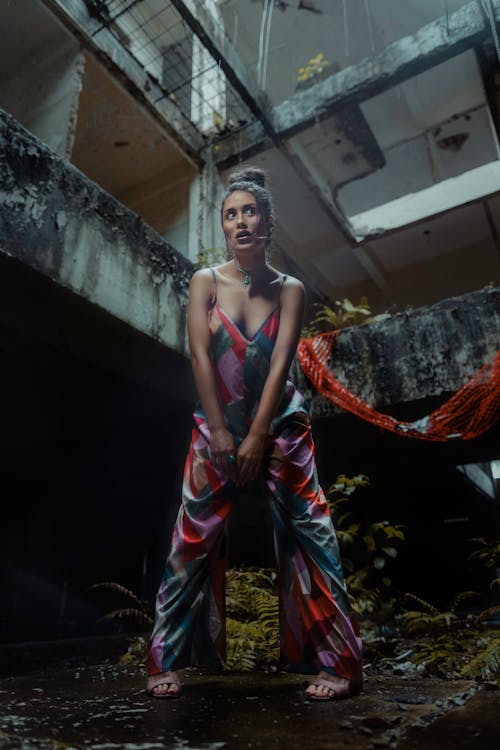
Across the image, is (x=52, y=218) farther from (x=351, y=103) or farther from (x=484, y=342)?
(x=351, y=103)

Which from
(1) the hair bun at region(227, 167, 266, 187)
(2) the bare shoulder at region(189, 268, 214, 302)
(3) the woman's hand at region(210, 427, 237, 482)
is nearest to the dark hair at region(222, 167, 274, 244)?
(1) the hair bun at region(227, 167, 266, 187)

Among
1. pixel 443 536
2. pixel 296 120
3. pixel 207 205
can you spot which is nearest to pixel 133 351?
pixel 207 205

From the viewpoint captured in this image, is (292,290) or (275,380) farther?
(292,290)

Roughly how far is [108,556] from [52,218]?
17.3ft

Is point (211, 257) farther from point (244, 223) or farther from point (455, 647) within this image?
point (455, 647)

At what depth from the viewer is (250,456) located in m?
2.35

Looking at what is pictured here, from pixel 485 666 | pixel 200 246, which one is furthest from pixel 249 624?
pixel 200 246

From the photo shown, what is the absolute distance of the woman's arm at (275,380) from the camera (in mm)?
2365

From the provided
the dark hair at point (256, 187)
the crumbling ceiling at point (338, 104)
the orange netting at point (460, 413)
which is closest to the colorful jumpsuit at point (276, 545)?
the dark hair at point (256, 187)

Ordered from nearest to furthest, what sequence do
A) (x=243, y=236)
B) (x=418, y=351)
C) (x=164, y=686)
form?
(x=164, y=686) → (x=243, y=236) → (x=418, y=351)

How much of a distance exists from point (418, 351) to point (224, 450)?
3111 mm

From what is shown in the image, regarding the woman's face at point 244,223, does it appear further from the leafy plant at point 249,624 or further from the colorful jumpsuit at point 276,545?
the leafy plant at point 249,624

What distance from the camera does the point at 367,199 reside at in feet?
37.9

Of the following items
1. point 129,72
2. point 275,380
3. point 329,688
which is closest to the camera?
point 329,688
